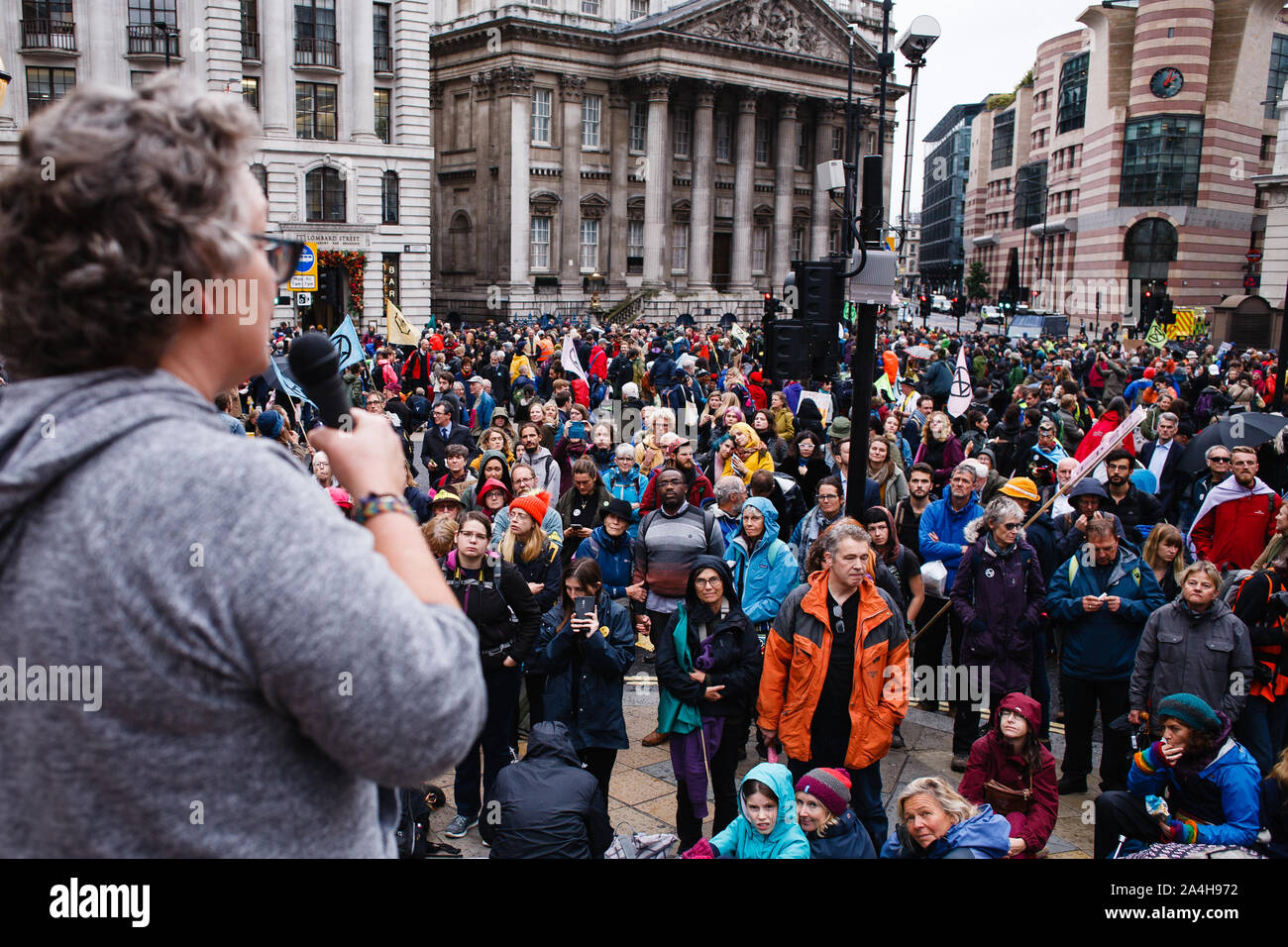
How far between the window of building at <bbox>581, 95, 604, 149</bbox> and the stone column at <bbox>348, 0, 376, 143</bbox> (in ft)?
55.6

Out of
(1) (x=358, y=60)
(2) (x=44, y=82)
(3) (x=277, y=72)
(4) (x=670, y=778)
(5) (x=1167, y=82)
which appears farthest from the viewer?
(5) (x=1167, y=82)

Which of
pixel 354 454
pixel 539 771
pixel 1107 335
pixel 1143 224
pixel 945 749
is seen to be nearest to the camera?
pixel 354 454

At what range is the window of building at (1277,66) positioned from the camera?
5869 centimetres

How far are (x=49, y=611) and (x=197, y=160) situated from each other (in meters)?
0.52

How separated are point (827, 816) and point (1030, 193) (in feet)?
284

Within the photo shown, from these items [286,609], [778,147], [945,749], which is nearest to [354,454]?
[286,609]

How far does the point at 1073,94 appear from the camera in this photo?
→ 247 ft

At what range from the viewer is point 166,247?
4.11 feet

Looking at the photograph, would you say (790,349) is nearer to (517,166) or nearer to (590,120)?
(517,166)

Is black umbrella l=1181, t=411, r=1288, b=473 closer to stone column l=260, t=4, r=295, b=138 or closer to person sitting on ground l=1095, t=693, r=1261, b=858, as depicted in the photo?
person sitting on ground l=1095, t=693, r=1261, b=858

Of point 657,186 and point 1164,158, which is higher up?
point 1164,158

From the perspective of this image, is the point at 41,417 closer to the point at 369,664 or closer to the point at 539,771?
the point at 369,664

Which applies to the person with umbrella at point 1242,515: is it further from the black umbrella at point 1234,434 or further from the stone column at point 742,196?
the stone column at point 742,196

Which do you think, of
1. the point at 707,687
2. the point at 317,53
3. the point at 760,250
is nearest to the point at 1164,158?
the point at 760,250
